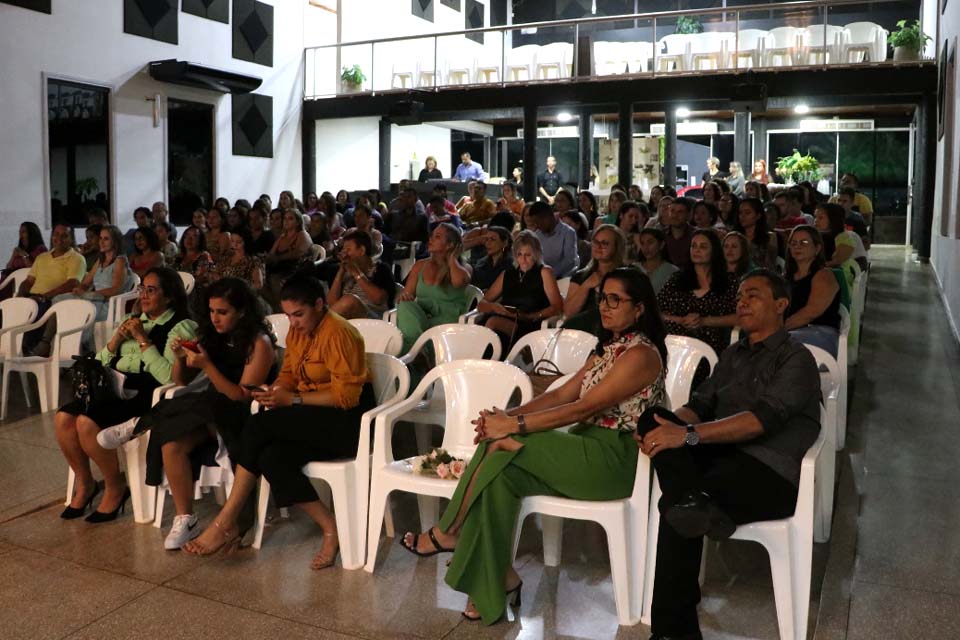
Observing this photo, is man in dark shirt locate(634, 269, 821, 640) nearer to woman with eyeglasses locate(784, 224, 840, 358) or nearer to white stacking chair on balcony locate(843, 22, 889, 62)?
woman with eyeglasses locate(784, 224, 840, 358)

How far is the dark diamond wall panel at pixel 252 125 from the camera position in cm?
1509

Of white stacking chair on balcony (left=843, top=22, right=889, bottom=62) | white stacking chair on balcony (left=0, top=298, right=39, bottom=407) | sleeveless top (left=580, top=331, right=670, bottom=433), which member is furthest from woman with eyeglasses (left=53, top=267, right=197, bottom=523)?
white stacking chair on balcony (left=843, top=22, right=889, bottom=62)

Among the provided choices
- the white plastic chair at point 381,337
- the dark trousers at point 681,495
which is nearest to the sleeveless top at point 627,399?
the dark trousers at point 681,495

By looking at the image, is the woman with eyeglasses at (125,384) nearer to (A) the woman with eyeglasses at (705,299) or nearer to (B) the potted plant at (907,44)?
(A) the woman with eyeglasses at (705,299)

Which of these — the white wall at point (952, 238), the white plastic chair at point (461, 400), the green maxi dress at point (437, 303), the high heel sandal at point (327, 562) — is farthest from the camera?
the white wall at point (952, 238)

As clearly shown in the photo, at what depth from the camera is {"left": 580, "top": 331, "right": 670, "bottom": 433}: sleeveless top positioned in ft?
10.3

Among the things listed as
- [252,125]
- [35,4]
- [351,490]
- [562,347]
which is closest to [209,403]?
[351,490]

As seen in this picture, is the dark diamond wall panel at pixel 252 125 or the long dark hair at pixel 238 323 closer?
the long dark hair at pixel 238 323

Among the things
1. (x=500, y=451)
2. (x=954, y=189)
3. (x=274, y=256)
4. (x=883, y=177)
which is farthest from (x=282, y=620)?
(x=883, y=177)

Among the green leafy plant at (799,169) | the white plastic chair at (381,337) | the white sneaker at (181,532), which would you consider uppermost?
the green leafy plant at (799,169)

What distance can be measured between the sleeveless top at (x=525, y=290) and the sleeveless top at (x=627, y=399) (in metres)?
2.27

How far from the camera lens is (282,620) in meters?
2.97

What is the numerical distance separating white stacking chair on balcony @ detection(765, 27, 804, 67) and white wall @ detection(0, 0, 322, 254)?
305 inches

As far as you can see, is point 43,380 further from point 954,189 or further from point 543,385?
point 954,189
